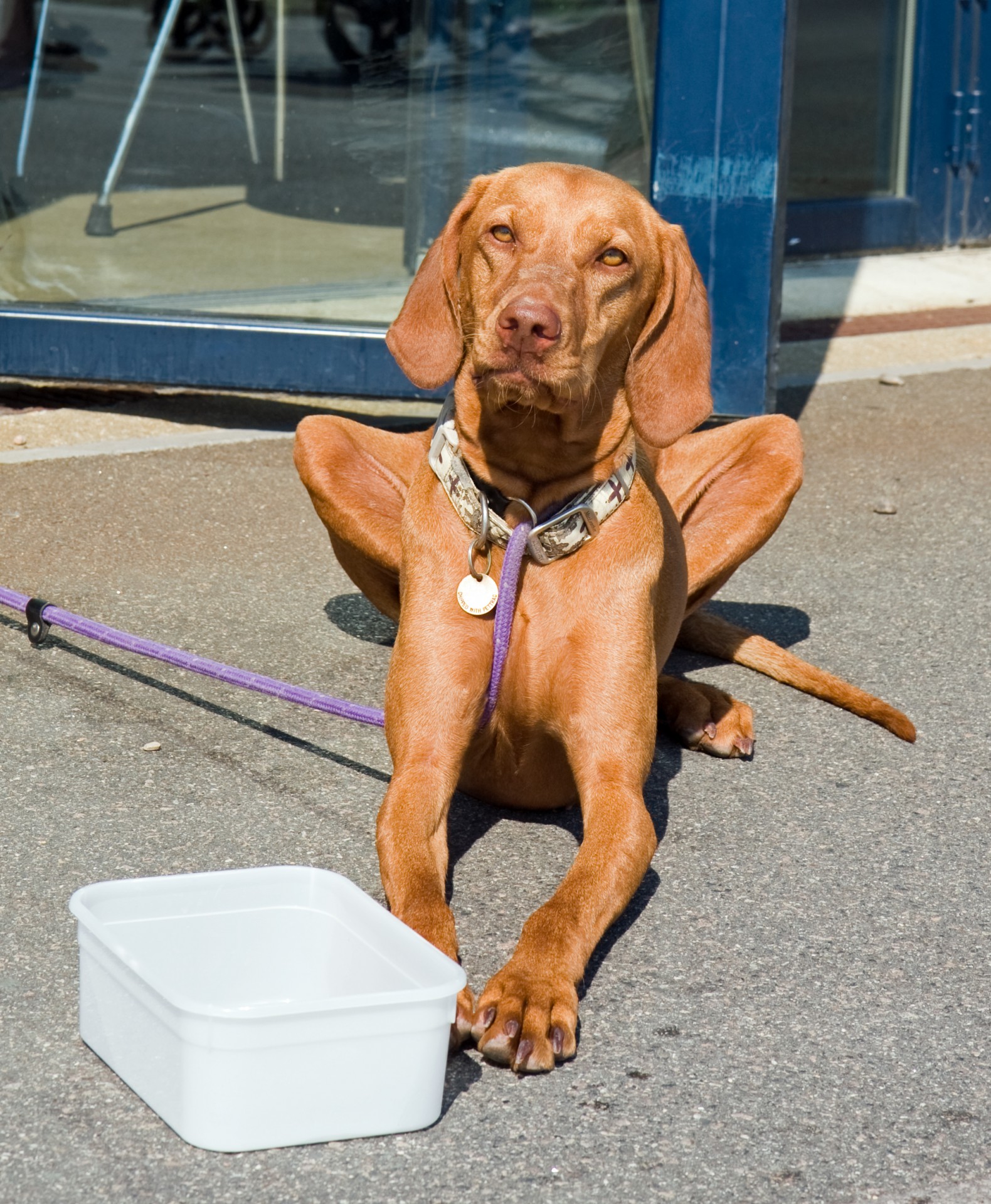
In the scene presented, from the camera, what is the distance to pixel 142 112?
678 centimetres

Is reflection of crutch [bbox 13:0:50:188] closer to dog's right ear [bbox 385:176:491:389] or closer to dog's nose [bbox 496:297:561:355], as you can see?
dog's right ear [bbox 385:176:491:389]

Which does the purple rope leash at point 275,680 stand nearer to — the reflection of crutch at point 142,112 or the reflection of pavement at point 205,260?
the reflection of pavement at point 205,260

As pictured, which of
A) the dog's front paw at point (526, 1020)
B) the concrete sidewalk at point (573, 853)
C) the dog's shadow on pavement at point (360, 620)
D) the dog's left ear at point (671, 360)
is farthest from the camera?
the dog's shadow on pavement at point (360, 620)

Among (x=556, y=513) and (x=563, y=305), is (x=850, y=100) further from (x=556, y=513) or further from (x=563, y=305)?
(x=563, y=305)

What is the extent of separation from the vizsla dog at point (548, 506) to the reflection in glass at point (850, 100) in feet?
21.5

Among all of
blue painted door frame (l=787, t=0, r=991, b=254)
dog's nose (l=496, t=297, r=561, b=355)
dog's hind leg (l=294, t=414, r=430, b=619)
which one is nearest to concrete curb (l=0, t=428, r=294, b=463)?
dog's hind leg (l=294, t=414, r=430, b=619)

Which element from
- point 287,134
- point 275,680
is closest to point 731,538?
point 275,680

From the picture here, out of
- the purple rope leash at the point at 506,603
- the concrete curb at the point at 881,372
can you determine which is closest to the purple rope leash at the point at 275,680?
the purple rope leash at the point at 506,603

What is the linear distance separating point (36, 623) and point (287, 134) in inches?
136

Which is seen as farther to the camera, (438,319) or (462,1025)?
(438,319)

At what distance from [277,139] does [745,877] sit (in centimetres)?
464

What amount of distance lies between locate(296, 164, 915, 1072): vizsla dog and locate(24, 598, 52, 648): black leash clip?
115cm

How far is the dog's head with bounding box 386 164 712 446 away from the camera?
2850 mm

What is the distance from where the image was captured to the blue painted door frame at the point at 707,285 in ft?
18.8
